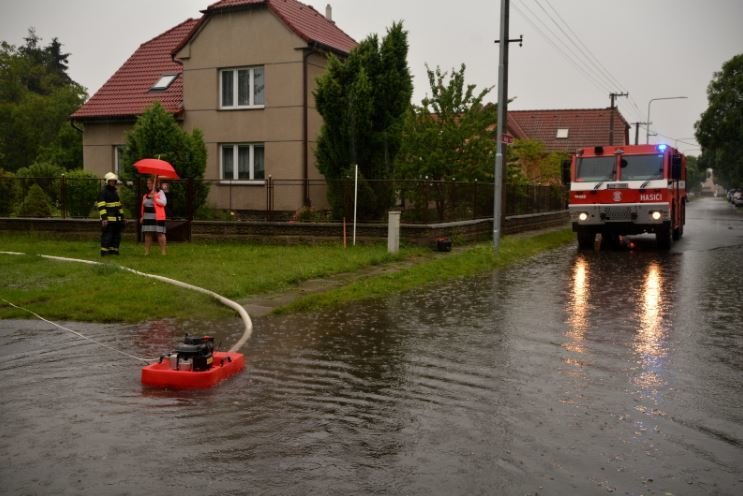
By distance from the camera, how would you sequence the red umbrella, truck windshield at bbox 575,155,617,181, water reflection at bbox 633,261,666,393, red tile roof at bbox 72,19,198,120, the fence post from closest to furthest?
1. water reflection at bbox 633,261,666,393
2. the red umbrella
3. truck windshield at bbox 575,155,617,181
4. the fence post
5. red tile roof at bbox 72,19,198,120

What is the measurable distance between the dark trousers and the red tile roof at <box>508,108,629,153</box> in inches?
1633

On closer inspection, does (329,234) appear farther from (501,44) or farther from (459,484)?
(459,484)

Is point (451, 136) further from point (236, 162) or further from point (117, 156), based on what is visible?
point (117, 156)

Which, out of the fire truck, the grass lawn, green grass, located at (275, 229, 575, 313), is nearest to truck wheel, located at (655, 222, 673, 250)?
the fire truck

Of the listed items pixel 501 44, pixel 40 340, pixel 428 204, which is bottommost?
pixel 40 340

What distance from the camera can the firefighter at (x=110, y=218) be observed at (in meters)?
15.4

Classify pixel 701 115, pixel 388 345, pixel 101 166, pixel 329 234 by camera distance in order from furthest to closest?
pixel 701 115 → pixel 101 166 → pixel 329 234 → pixel 388 345

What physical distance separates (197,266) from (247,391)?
26.4 feet

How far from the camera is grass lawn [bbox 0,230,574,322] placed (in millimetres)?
9602

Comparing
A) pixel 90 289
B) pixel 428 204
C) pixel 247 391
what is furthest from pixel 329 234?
pixel 247 391

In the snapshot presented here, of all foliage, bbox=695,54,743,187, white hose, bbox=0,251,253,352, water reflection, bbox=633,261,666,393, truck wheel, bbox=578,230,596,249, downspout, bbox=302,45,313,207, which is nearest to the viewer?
water reflection, bbox=633,261,666,393

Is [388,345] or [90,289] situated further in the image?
[90,289]

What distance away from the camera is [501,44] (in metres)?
19.7

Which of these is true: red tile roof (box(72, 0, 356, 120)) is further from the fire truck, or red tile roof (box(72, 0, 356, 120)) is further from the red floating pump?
the red floating pump
